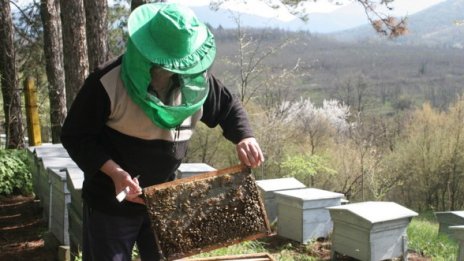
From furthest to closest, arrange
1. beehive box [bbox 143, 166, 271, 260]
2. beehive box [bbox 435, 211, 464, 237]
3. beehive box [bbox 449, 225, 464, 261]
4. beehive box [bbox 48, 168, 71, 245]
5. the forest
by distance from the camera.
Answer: the forest < beehive box [bbox 435, 211, 464, 237] < beehive box [bbox 48, 168, 71, 245] < beehive box [bbox 449, 225, 464, 261] < beehive box [bbox 143, 166, 271, 260]

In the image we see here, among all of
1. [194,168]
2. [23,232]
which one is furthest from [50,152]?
[194,168]

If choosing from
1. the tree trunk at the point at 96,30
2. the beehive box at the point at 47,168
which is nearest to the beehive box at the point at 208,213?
the beehive box at the point at 47,168

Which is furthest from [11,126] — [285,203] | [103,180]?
[103,180]

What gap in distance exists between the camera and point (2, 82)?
404 inches

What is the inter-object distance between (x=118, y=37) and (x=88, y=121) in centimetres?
1940

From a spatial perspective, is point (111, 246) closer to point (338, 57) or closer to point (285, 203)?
point (285, 203)

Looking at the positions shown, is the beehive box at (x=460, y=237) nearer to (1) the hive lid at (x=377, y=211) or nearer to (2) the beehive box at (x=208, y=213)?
(1) the hive lid at (x=377, y=211)

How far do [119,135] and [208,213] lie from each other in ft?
1.88

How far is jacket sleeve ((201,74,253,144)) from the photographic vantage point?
97.4 inches

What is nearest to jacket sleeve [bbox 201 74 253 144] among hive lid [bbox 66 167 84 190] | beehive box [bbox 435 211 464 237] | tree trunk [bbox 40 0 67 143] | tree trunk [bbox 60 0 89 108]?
hive lid [bbox 66 167 84 190]

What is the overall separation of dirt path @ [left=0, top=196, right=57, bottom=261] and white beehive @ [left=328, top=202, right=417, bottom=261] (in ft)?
9.12

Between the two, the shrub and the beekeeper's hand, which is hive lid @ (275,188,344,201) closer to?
the beekeeper's hand

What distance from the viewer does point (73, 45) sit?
7.07 metres

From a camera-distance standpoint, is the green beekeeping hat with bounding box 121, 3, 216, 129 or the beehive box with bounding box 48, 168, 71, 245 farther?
the beehive box with bounding box 48, 168, 71, 245
